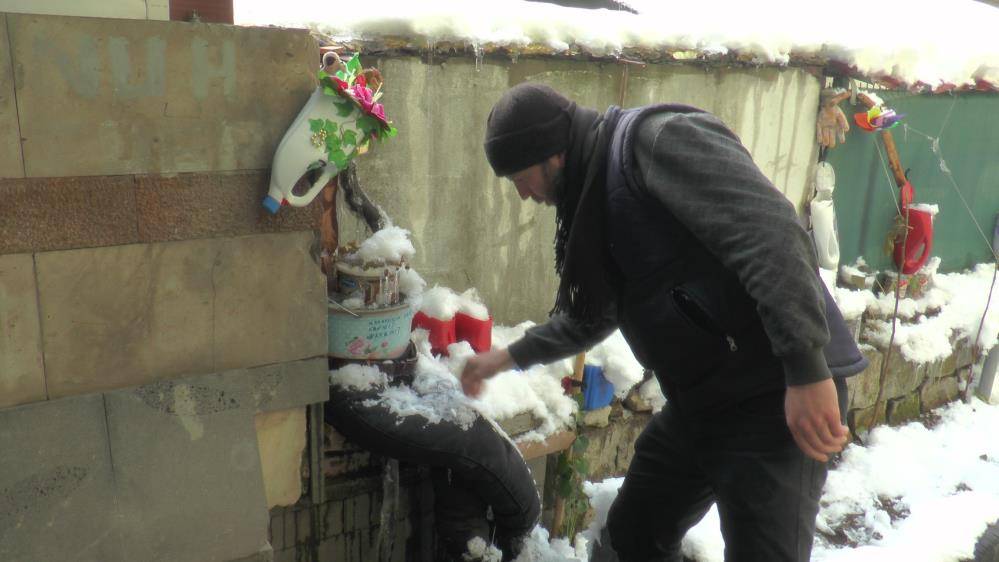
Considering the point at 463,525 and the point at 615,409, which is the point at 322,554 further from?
the point at 615,409

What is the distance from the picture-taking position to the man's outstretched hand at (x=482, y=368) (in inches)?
120

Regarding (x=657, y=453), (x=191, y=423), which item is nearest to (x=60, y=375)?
(x=191, y=423)

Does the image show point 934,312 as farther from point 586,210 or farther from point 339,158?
point 339,158

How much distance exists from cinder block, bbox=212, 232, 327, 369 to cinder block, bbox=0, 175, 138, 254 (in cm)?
33

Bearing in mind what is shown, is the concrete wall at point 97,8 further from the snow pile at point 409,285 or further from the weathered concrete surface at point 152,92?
the snow pile at point 409,285

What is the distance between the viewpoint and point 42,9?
2.42 metres

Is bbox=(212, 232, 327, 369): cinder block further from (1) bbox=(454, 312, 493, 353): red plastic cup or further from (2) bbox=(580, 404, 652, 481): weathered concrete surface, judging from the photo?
(2) bbox=(580, 404, 652, 481): weathered concrete surface

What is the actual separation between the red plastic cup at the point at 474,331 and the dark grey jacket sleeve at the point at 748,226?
1782mm

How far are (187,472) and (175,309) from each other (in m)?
0.54

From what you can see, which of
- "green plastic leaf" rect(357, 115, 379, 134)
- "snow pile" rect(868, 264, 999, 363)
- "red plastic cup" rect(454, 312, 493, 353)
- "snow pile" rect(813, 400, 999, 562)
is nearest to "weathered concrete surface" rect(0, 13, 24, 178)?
"green plastic leaf" rect(357, 115, 379, 134)

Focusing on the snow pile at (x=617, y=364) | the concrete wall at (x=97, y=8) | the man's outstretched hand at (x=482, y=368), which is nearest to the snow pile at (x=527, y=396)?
the snow pile at (x=617, y=364)

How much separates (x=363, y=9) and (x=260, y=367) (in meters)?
1.75

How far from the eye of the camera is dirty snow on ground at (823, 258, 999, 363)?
6125 millimetres

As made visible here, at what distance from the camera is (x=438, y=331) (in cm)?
385
